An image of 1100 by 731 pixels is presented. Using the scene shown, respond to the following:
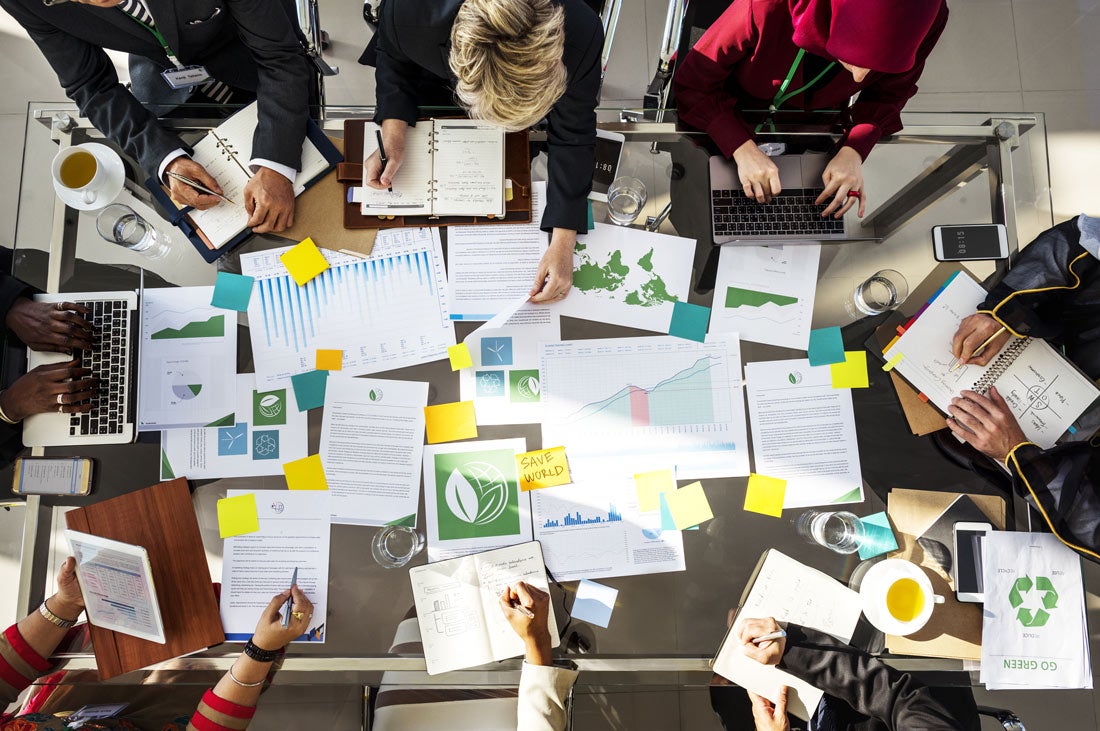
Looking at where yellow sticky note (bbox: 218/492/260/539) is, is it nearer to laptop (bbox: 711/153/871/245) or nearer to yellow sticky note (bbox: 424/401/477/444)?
yellow sticky note (bbox: 424/401/477/444)

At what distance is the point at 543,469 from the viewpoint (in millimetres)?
1570

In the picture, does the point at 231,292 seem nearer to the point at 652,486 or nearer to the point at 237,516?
the point at 237,516

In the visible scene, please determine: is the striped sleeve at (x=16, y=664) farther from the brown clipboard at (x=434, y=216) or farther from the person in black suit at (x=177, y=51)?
the brown clipboard at (x=434, y=216)

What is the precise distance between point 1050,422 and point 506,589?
4.31 ft

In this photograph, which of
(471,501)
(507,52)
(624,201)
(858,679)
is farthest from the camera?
(624,201)

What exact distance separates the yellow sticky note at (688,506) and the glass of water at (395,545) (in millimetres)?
583

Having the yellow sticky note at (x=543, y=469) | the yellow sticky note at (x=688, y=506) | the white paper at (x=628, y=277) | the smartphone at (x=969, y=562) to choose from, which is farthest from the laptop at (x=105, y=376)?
the smartphone at (x=969, y=562)

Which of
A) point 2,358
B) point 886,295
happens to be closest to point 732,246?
point 886,295

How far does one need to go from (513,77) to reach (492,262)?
0.49m

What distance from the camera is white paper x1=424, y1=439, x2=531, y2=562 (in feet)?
5.05

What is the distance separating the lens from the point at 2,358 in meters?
1.62

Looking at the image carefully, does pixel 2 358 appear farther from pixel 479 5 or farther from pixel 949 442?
pixel 949 442

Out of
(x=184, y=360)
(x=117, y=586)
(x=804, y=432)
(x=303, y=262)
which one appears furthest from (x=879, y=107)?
(x=117, y=586)

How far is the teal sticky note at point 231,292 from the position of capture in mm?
1600
